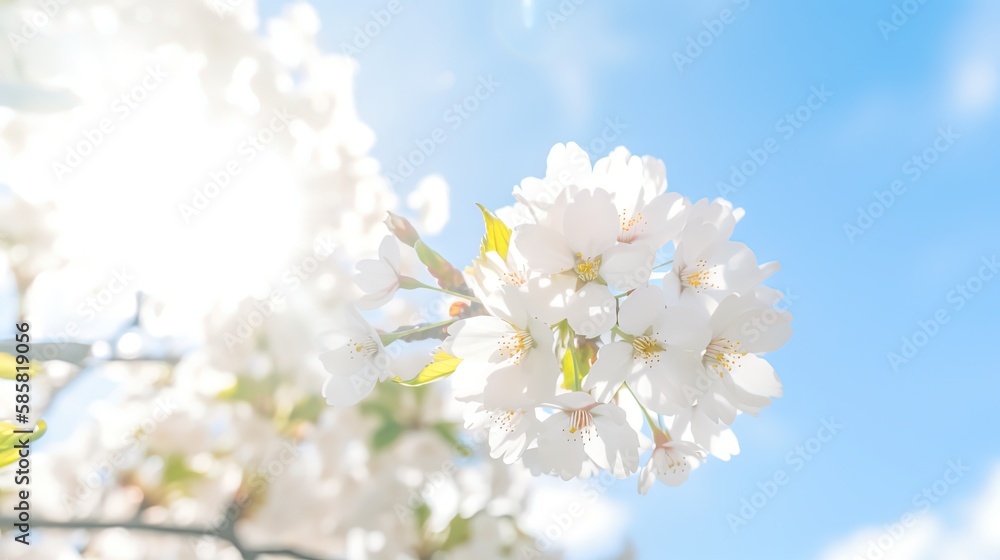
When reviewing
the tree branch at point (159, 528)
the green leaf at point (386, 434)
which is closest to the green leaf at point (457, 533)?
the green leaf at point (386, 434)

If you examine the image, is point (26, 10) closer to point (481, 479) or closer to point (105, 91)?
point (105, 91)

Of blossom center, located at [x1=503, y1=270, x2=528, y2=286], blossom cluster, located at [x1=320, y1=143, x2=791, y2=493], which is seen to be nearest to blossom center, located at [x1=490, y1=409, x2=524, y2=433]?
blossom cluster, located at [x1=320, y1=143, x2=791, y2=493]

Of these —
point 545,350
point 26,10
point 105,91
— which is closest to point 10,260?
point 105,91

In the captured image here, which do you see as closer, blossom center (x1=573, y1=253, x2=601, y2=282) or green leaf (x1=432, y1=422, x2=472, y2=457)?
blossom center (x1=573, y1=253, x2=601, y2=282)

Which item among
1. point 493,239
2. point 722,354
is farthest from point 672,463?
point 493,239

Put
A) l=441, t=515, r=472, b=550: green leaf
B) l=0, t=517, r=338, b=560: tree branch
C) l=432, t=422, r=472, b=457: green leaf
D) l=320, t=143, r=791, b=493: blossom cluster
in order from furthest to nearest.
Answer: l=432, t=422, r=472, b=457: green leaf, l=441, t=515, r=472, b=550: green leaf, l=0, t=517, r=338, b=560: tree branch, l=320, t=143, r=791, b=493: blossom cluster

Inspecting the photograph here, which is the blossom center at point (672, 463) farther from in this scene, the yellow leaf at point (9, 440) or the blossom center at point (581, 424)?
the yellow leaf at point (9, 440)

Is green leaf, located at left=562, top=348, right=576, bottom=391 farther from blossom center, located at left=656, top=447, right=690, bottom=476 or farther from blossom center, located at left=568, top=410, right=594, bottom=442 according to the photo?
blossom center, located at left=656, top=447, right=690, bottom=476

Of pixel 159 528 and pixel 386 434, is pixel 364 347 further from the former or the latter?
pixel 386 434
